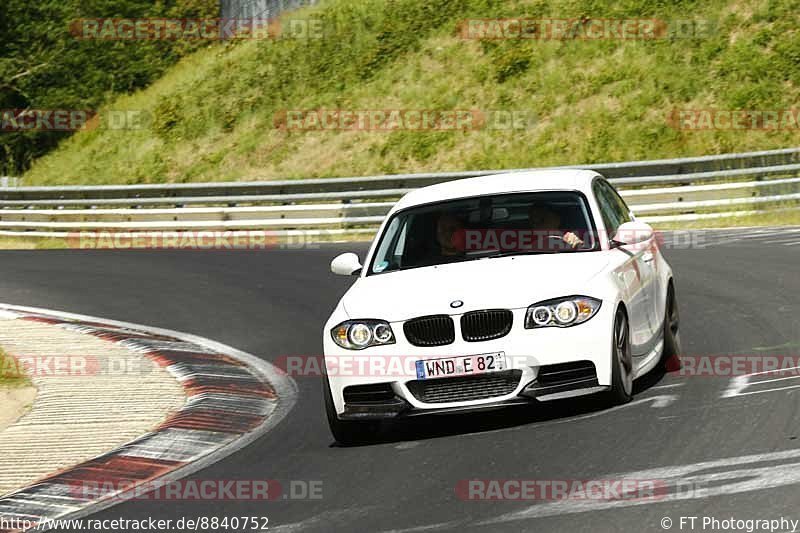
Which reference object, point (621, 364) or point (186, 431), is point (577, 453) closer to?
point (621, 364)

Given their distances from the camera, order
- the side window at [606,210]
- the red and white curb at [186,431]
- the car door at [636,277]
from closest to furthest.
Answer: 1. the red and white curb at [186,431]
2. the car door at [636,277]
3. the side window at [606,210]

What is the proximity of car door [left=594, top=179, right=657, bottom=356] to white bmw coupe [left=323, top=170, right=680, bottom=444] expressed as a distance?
19 mm

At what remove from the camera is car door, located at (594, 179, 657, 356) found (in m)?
8.98

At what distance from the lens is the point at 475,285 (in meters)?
8.50

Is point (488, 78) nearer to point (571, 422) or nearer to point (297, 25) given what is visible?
point (297, 25)

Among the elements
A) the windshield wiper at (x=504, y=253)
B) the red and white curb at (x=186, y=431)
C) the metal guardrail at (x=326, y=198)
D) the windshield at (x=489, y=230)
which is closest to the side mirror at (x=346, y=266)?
the windshield at (x=489, y=230)

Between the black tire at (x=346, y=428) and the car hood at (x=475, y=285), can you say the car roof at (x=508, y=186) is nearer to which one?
the car hood at (x=475, y=285)

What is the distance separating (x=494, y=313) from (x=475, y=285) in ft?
0.97

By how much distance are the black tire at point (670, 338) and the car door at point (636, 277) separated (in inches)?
14.7

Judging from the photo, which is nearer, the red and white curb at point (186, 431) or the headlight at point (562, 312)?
the red and white curb at point (186, 431)

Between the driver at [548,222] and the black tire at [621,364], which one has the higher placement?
the driver at [548,222]

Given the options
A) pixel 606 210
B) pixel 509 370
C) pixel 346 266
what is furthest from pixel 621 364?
pixel 346 266

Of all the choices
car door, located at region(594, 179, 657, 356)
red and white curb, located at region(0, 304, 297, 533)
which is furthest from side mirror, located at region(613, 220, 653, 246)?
red and white curb, located at region(0, 304, 297, 533)

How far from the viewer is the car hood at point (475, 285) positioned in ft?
27.2
